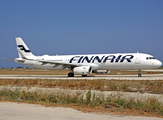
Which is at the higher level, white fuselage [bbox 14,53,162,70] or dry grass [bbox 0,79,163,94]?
white fuselage [bbox 14,53,162,70]

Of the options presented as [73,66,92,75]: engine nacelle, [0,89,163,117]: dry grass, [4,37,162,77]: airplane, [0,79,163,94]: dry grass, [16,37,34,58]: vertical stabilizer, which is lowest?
[0,89,163,117]: dry grass

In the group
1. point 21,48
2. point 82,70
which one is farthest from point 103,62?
point 21,48

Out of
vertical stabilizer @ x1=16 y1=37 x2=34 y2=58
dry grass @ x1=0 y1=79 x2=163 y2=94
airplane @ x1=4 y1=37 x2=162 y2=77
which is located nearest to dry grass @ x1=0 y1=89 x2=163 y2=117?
dry grass @ x1=0 y1=79 x2=163 y2=94

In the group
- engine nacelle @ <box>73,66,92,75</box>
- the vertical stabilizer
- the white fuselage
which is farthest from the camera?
the vertical stabilizer

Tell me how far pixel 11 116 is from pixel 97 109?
350cm

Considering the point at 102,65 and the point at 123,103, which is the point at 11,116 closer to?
the point at 123,103

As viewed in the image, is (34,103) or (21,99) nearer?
(34,103)

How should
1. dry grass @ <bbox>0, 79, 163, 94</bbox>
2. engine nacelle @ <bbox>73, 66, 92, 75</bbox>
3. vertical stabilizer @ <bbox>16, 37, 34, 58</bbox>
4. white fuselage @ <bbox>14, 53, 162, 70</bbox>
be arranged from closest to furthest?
1. dry grass @ <bbox>0, 79, 163, 94</bbox>
2. white fuselage @ <bbox>14, 53, 162, 70</bbox>
3. engine nacelle @ <bbox>73, 66, 92, 75</bbox>
4. vertical stabilizer @ <bbox>16, 37, 34, 58</bbox>

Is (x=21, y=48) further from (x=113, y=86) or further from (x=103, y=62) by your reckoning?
(x=113, y=86)

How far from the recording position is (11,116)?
7000mm

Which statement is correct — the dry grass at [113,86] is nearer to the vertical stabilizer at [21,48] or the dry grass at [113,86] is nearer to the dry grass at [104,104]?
the dry grass at [104,104]

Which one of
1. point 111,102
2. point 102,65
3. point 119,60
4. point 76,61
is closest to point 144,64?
point 119,60

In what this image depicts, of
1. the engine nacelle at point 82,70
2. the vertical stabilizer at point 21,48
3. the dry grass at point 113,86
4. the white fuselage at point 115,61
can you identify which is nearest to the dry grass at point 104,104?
the dry grass at point 113,86

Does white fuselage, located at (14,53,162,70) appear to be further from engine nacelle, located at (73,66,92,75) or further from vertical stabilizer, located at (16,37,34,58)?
vertical stabilizer, located at (16,37,34,58)
